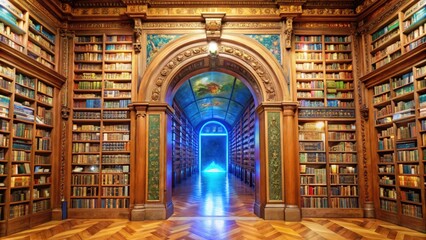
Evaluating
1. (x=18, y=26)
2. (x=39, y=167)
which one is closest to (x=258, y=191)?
(x=39, y=167)

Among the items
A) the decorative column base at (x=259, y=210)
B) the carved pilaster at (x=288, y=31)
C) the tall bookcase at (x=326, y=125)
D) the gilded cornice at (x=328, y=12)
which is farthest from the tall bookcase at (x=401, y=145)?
the decorative column base at (x=259, y=210)

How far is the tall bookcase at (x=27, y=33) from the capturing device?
16.0 feet

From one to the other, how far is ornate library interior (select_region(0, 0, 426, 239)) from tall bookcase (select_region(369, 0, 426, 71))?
0.03m

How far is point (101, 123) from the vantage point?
628 cm

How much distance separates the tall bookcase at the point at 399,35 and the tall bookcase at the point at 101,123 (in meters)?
5.38

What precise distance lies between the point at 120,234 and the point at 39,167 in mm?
2297

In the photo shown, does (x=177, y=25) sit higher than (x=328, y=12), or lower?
lower

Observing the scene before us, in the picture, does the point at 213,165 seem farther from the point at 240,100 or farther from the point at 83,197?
the point at 83,197

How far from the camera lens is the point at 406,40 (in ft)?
17.5

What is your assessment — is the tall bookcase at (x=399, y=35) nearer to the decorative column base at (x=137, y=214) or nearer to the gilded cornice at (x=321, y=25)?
the gilded cornice at (x=321, y=25)

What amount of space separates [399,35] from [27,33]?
A: 7.02 metres

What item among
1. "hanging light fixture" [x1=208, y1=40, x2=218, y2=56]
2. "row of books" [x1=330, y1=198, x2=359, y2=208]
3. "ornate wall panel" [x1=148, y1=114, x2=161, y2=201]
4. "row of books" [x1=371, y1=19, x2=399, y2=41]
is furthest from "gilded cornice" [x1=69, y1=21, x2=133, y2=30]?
"row of books" [x1=330, y1=198, x2=359, y2=208]

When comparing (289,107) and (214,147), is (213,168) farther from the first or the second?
(289,107)

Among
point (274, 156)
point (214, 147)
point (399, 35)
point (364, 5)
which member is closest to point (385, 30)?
point (399, 35)
